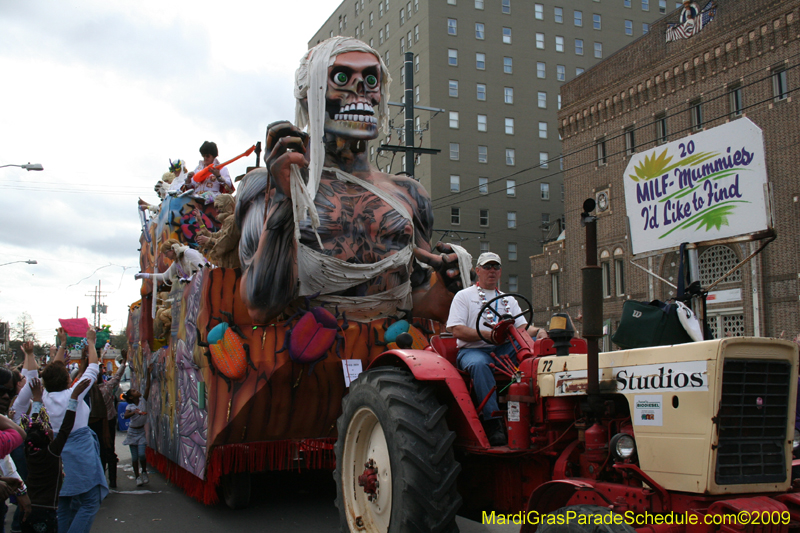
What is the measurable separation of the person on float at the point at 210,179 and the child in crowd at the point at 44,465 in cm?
473

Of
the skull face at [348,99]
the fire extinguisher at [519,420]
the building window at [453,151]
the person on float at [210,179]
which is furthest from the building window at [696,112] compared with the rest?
the fire extinguisher at [519,420]

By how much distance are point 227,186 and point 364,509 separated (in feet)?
20.2

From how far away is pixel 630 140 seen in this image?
104 feet

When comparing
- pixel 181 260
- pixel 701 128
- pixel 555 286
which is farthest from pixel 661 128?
pixel 181 260

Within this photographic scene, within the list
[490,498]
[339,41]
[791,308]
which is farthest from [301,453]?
[791,308]

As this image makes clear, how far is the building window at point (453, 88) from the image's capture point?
52.6 meters

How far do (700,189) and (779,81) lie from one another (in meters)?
22.3

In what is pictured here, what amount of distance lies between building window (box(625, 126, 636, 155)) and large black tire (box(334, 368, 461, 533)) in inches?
1153

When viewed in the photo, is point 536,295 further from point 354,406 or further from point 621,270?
point 354,406

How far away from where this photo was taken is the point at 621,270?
1265 inches

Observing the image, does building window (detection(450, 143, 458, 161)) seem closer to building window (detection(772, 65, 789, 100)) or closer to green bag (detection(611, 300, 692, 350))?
building window (detection(772, 65, 789, 100))

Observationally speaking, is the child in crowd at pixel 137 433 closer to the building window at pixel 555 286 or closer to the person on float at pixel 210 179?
the person on float at pixel 210 179

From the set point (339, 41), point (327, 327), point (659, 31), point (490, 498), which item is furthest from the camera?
point (659, 31)

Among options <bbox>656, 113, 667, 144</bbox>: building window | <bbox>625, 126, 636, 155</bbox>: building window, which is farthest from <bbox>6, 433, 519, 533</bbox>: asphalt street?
<bbox>625, 126, 636, 155</bbox>: building window
